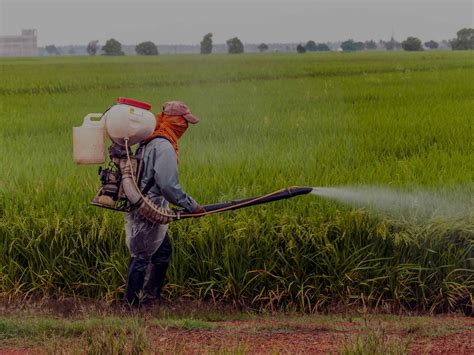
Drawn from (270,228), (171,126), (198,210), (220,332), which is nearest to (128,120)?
(171,126)

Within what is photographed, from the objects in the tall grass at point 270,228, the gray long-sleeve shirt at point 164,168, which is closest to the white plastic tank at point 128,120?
the gray long-sleeve shirt at point 164,168

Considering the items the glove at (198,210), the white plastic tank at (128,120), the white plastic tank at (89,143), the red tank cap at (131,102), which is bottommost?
the glove at (198,210)

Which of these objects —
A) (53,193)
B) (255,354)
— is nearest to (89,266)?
(53,193)

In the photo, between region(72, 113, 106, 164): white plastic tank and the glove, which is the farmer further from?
region(72, 113, 106, 164): white plastic tank

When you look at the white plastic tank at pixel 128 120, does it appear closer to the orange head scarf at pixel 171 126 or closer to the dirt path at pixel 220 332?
the orange head scarf at pixel 171 126

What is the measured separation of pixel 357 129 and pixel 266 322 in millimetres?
4510

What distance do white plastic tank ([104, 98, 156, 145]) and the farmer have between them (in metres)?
0.14

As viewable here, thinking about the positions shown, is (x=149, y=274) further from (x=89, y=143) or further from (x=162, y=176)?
(x=89, y=143)

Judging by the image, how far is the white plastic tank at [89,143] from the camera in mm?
3639

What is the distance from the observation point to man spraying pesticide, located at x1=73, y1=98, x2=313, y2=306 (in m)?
3.63

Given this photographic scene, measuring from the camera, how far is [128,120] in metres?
3.60

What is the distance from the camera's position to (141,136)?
12.1ft

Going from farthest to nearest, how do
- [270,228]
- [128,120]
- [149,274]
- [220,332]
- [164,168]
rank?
1. [270,228]
2. [220,332]
3. [149,274]
4. [164,168]
5. [128,120]

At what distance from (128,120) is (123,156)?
0.22 m
